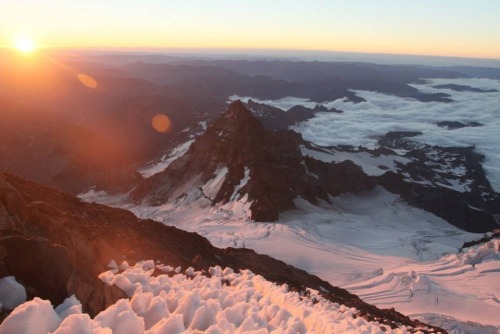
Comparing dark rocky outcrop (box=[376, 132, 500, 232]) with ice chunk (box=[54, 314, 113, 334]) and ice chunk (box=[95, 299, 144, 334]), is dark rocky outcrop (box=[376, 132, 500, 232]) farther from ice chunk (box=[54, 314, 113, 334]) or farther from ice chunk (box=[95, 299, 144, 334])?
ice chunk (box=[54, 314, 113, 334])

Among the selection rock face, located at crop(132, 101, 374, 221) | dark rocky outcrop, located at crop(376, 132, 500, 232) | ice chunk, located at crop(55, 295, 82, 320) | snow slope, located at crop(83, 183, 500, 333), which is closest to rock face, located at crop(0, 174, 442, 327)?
ice chunk, located at crop(55, 295, 82, 320)

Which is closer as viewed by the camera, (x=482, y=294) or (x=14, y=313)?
(x=14, y=313)

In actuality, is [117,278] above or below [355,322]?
above

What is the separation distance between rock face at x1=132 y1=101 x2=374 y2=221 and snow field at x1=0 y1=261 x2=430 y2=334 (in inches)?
1710

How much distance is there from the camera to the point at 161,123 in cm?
15800

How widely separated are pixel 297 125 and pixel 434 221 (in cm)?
12091

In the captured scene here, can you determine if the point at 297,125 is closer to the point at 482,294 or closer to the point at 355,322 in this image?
the point at 482,294

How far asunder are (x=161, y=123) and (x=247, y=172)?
326 feet

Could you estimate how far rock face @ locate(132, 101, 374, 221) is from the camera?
63594 mm

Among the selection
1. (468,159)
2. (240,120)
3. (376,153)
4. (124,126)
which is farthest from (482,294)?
(124,126)

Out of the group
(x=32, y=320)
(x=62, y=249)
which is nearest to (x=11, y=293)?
(x=32, y=320)

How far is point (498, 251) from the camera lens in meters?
43.5

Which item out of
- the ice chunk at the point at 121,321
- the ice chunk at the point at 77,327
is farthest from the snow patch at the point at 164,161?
the ice chunk at the point at 77,327

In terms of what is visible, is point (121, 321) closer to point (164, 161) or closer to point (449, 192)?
point (449, 192)
